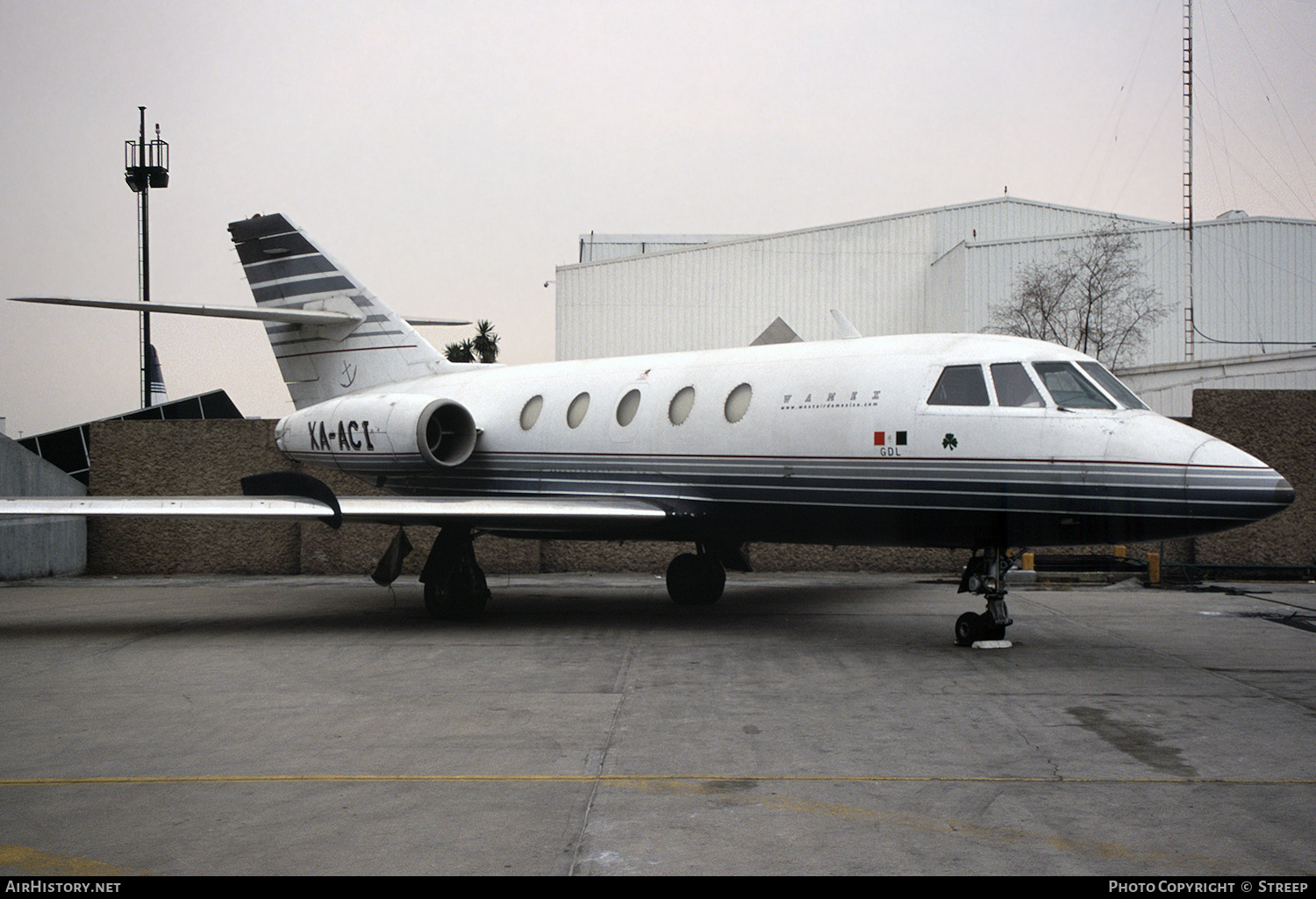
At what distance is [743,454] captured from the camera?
34.9 ft

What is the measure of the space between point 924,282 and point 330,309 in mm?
23527

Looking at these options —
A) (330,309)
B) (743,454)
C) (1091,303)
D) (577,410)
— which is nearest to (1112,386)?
(743,454)

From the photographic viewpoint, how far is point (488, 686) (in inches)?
307

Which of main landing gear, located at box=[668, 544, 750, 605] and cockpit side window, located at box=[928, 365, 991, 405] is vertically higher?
cockpit side window, located at box=[928, 365, 991, 405]

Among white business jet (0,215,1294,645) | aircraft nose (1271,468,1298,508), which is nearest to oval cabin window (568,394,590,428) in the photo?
white business jet (0,215,1294,645)

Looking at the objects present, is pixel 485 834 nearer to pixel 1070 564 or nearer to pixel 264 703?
pixel 264 703

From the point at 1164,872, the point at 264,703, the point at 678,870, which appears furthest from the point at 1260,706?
the point at 264,703

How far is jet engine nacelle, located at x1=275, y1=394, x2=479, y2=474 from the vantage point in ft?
42.4

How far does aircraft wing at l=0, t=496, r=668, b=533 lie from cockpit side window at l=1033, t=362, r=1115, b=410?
384 centimetres

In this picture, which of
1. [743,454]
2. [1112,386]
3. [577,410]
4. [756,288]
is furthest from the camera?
[756,288]

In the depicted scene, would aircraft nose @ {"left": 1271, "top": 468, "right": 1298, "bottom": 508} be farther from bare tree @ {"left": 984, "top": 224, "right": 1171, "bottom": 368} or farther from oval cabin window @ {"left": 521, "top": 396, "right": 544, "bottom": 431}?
bare tree @ {"left": 984, "top": 224, "right": 1171, "bottom": 368}

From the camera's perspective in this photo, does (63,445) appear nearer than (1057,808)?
No

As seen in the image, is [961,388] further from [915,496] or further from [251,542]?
[251,542]

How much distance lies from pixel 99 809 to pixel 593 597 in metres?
9.37
